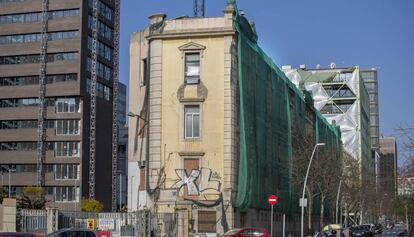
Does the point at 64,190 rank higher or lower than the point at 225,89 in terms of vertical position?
lower

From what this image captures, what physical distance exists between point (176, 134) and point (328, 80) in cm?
9341

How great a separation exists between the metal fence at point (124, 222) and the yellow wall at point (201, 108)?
355 centimetres

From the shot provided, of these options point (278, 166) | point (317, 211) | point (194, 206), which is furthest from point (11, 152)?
point (194, 206)

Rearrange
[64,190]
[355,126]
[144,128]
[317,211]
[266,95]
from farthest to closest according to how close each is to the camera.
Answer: [355,126] < [64,190] < [317,211] < [266,95] < [144,128]

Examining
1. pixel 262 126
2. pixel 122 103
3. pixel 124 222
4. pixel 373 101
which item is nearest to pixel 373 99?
pixel 373 101

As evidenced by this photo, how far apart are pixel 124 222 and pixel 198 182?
5633mm

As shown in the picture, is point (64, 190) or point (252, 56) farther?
point (64, 190)

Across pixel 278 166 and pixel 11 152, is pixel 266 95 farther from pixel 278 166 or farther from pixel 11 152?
pixel 11 152

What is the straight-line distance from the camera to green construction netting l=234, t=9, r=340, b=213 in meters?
47.1

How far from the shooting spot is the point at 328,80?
13600cm

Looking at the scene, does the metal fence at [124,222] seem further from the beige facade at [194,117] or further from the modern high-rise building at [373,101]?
the modern high-rise building at [373,101]

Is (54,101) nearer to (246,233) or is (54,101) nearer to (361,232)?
(361,232)

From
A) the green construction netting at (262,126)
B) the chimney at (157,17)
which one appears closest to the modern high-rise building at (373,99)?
the green construction netting at (262,126)

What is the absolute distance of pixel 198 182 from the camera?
1794 inches
